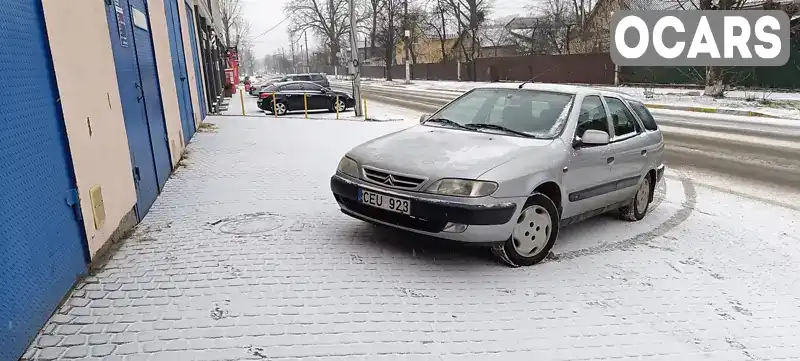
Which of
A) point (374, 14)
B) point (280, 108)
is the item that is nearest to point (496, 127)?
point (280, 108)

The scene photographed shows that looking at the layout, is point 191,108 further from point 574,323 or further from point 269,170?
point 574,323

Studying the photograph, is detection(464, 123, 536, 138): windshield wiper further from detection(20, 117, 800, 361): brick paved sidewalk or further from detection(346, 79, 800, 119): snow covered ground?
detection(346, 79, 800, 119): snow covered ground

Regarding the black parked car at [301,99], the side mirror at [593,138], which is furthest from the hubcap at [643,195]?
the black parked car at [301,99]

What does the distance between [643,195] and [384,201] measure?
3.33 metres

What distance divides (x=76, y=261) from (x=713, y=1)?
1080 inches

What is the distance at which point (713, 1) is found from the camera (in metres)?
24.5

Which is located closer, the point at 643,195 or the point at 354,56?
the point at 643,195

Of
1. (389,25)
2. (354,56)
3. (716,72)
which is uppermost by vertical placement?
(389,25)

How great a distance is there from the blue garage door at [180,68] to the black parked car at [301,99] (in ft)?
30.6

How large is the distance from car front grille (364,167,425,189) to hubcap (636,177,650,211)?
9.88ft

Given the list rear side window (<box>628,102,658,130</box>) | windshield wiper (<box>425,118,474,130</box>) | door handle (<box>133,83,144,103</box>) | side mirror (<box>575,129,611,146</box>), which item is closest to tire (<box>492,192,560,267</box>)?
side mirror (<box>575,129,611,146</box>)

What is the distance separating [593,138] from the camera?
4.93m

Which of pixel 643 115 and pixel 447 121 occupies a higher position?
pixel 447 121

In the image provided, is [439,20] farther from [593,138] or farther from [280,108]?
[593,138]
